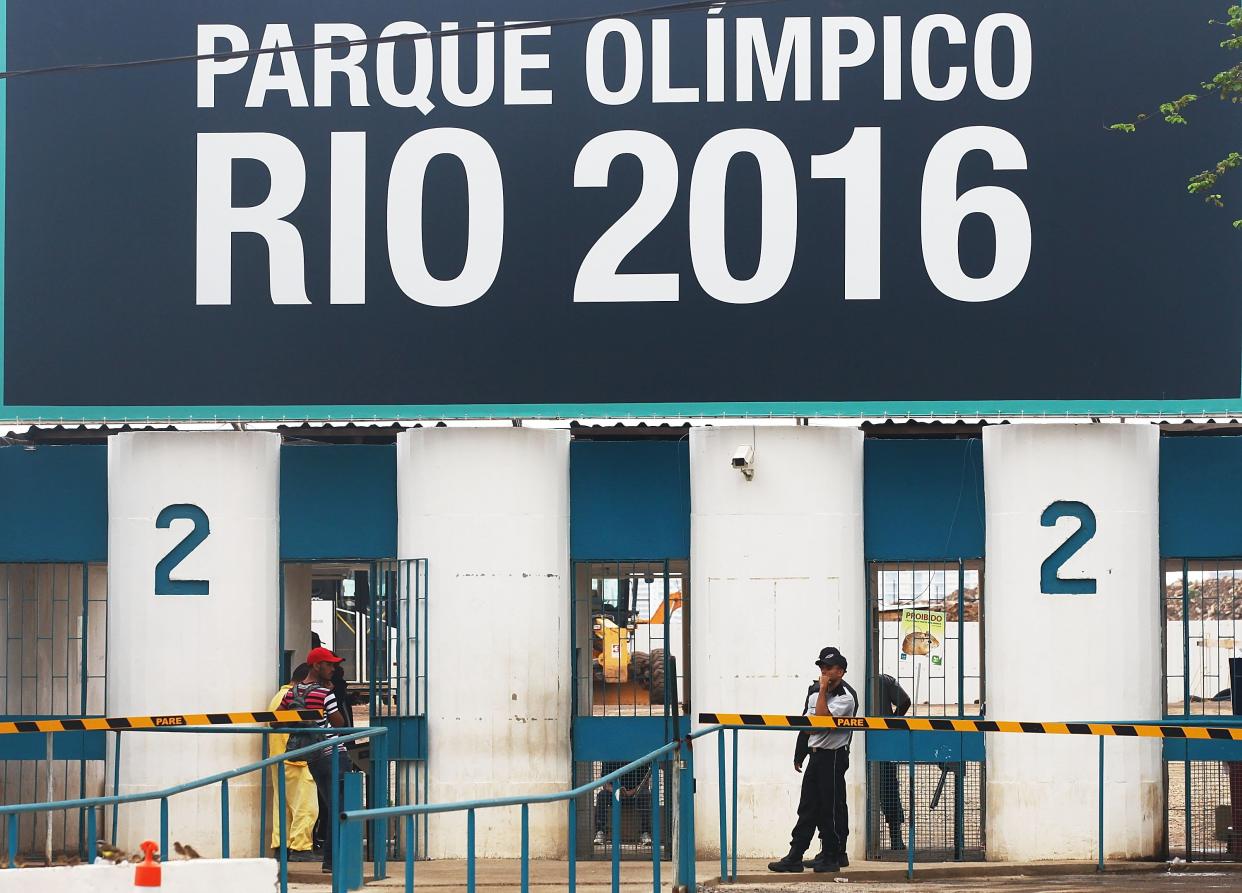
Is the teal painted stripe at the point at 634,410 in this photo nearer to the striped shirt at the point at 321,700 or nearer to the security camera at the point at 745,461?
the security camera at the point at 745,461

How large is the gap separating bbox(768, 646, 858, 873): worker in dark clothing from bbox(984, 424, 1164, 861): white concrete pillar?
2102 mm

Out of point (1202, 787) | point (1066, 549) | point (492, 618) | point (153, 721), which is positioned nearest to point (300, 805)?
point (153, 721)

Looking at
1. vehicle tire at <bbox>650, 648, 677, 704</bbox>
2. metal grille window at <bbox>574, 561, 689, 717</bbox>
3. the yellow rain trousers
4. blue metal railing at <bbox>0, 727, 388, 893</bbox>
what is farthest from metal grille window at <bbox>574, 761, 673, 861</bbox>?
blue metal railing at <bbox>0, 727, 388, 893</bbox>

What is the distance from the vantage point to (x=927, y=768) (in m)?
17.9

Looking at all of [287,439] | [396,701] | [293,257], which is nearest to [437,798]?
[396,701]

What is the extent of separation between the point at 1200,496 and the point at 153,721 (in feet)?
31.8

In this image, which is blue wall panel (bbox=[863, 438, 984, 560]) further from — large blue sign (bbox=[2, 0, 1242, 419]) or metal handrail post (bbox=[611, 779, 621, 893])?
metal handrail post (bbox=[611, 779, 621, 893])

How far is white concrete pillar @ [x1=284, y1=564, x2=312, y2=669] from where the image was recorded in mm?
19016

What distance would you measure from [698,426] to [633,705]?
9.01 feet

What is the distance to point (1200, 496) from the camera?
1792 cm

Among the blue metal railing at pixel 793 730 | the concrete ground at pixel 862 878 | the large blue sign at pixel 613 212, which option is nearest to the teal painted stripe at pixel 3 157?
the large blue sign at pixel 613 212

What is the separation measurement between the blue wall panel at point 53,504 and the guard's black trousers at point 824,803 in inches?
287

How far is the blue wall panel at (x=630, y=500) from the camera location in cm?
1817

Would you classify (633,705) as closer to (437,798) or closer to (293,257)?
(437,798)
